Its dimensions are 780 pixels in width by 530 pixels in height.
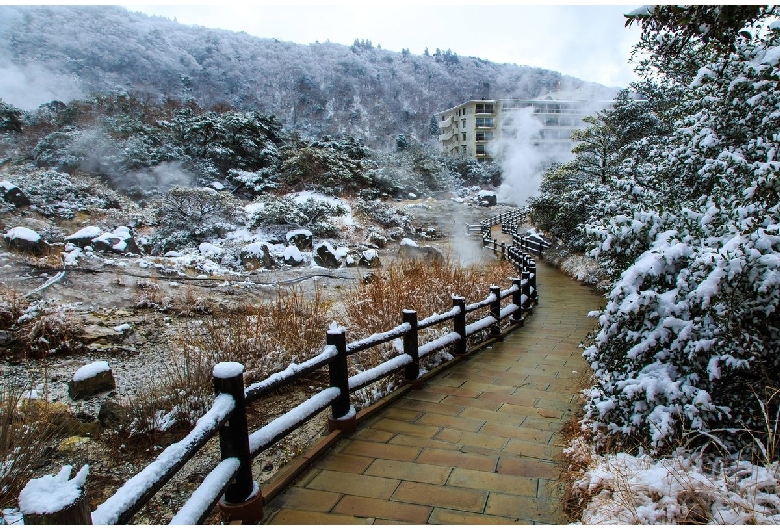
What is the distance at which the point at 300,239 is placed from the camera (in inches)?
688

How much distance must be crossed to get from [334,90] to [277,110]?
12921 mm

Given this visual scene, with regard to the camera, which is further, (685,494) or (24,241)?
(24,241)

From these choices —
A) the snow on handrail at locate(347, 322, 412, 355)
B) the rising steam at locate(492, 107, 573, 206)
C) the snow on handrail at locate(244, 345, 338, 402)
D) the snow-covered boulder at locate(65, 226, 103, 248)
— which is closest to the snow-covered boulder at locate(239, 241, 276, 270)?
the snow-covered boulder at locate(65, 226, 103, 248)

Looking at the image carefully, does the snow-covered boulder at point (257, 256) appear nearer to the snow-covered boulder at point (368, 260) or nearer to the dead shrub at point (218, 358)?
the snow-covered boulder at point (368, 260)

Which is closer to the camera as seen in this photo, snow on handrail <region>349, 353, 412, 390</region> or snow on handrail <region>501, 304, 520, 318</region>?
snow on handrail <region>349, 353, 412, 390</region>

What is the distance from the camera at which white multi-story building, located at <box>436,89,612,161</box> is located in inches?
1993

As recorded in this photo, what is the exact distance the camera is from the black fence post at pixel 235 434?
8.89 ft

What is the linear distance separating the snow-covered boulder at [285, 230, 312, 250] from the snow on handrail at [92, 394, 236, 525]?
48.7 ft

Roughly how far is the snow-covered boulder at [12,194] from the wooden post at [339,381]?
18.5 m

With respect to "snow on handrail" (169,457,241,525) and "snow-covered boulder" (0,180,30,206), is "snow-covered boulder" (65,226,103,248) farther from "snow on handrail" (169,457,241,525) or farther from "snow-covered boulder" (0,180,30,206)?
Result: "snow on handrail" (169,457,241,525)

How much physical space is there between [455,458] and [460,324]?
9.90ft

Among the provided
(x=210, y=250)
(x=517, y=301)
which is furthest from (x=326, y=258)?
(x=517, y=301)

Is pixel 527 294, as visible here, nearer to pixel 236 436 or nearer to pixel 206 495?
pixel 236 436

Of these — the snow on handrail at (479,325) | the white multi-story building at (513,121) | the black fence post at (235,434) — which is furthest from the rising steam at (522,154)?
the black fence post at (235,434)
